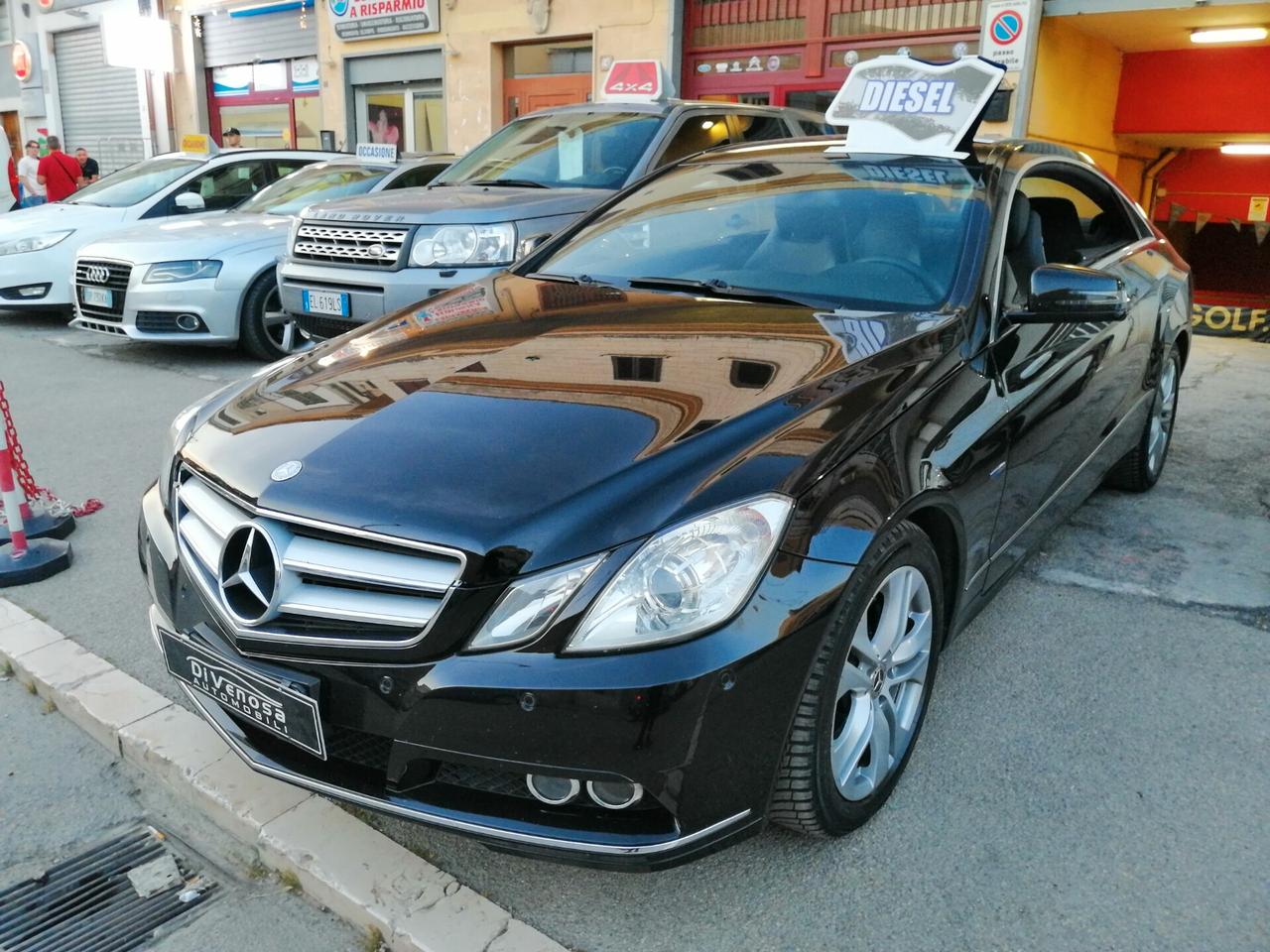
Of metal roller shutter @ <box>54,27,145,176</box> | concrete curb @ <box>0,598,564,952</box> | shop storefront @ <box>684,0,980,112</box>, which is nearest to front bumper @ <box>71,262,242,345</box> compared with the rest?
concrete curb @ <box>0,598,564,952</box>

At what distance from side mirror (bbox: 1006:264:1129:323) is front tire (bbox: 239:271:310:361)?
587cm

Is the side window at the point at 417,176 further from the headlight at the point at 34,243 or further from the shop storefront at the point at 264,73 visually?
the shop storefront at the point at 264,73

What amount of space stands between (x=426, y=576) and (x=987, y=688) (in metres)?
1.91

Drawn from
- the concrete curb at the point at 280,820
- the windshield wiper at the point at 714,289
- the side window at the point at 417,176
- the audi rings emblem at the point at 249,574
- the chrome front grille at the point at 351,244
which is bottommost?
the concrete curb at the point at 280,820

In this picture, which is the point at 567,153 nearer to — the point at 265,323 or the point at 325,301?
the point at 325,301

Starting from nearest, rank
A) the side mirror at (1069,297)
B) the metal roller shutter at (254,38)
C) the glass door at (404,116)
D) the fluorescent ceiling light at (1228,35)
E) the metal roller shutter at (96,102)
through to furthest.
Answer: the side mirror at (1069,297)
the fluorescent ceiling light at (1228,35)
the glass door at (404,116)
the metal roller shutter at (254,38)
the metal roller shutter at (96,102)

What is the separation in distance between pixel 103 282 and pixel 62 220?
7.22 feet

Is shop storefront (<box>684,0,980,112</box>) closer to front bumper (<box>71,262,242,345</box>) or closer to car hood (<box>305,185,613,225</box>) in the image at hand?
car hood (<box>305,185,613,225</box>)

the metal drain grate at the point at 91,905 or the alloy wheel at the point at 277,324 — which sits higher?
the alloy wheel at the point at 277,324

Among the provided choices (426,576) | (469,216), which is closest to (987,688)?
(426,576)

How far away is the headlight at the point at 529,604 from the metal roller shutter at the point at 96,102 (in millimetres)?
21662

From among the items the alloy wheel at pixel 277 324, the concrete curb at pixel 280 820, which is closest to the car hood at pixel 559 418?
the concrete curb at pixel 280 820

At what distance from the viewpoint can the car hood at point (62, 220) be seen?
9.14 m

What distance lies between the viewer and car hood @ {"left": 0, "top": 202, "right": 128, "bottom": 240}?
9.14 m
